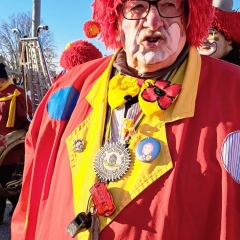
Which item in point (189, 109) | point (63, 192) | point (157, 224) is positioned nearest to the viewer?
point (157, 224)

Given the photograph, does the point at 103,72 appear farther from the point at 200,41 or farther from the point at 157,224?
the point at 157,224

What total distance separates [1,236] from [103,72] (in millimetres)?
2832

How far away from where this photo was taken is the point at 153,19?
1.55m

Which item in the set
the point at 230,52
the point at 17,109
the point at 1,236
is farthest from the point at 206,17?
the point at 1,236

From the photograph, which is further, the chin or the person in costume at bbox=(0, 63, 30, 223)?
the person in costume at bbox=(0, 63, 30, 223)

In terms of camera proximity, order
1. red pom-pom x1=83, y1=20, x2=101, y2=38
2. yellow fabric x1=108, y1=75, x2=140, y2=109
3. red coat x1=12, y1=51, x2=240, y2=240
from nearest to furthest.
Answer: red coat x1=12, y1=51, x2=240, y2=240 → yellow fabric x1=108, y1=75, x2=140, y2=109 → red pom-pom x1=83, y1=20, x2=101, y2=38

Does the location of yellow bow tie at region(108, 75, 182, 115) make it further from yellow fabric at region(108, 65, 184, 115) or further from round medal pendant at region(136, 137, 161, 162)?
round medal pendant at region(136, 137, 161, 162)

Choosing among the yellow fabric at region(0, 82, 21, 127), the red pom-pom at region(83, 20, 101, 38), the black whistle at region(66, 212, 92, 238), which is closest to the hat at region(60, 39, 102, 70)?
the red pom-pom at region(83, 20, 101, 38)

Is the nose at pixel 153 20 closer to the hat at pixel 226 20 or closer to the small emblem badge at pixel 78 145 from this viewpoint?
the small emblem badge at pixel 78 145

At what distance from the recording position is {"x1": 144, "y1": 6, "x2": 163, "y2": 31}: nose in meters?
1.55

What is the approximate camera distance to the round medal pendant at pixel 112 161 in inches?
58.7

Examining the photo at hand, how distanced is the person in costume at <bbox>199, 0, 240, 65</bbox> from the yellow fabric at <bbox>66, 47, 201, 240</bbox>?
2.67 ft

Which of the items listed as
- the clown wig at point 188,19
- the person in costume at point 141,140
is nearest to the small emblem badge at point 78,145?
the person in costume at point 141,140

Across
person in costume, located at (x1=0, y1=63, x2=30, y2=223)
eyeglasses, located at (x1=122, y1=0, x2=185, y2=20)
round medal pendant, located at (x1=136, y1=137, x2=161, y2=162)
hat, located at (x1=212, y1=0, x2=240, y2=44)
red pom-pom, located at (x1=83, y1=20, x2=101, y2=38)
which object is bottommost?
person in costume, located at (x1=0, y1=63, x2=30, y2=223)
